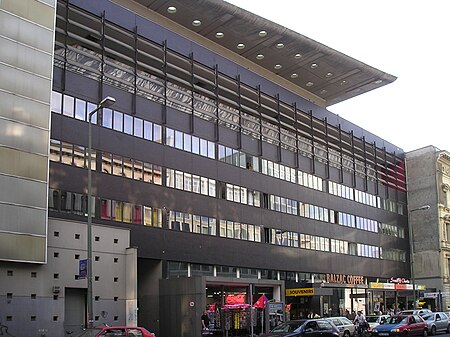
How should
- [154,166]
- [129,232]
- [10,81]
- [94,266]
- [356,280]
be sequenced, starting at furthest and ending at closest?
[356,280], [154,166], [129,232], [94,266], [10,81]

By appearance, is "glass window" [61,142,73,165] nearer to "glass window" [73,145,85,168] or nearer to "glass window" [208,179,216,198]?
"glass window" [73,145,85,168]

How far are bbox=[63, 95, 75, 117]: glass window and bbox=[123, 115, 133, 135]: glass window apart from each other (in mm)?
3965

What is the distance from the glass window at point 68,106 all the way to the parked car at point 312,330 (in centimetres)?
1591

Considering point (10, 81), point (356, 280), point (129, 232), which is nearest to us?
point (10, 81)

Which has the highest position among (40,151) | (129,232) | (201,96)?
(201,96)

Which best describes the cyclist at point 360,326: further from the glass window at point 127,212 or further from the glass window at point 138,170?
the glass window at point 138,170

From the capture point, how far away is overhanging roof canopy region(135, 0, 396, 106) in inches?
1794

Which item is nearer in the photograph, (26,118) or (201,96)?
(26,118)

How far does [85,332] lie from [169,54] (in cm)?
2466

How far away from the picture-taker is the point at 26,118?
29.8m

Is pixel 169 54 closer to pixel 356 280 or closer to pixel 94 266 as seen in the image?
pixel 94 266

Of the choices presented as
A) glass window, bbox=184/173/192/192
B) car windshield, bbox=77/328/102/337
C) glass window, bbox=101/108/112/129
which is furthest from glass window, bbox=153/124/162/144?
car windshield, bbox=77/328/102/337

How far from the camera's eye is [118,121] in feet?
Result: 120

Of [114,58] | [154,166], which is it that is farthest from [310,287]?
[114,58]
